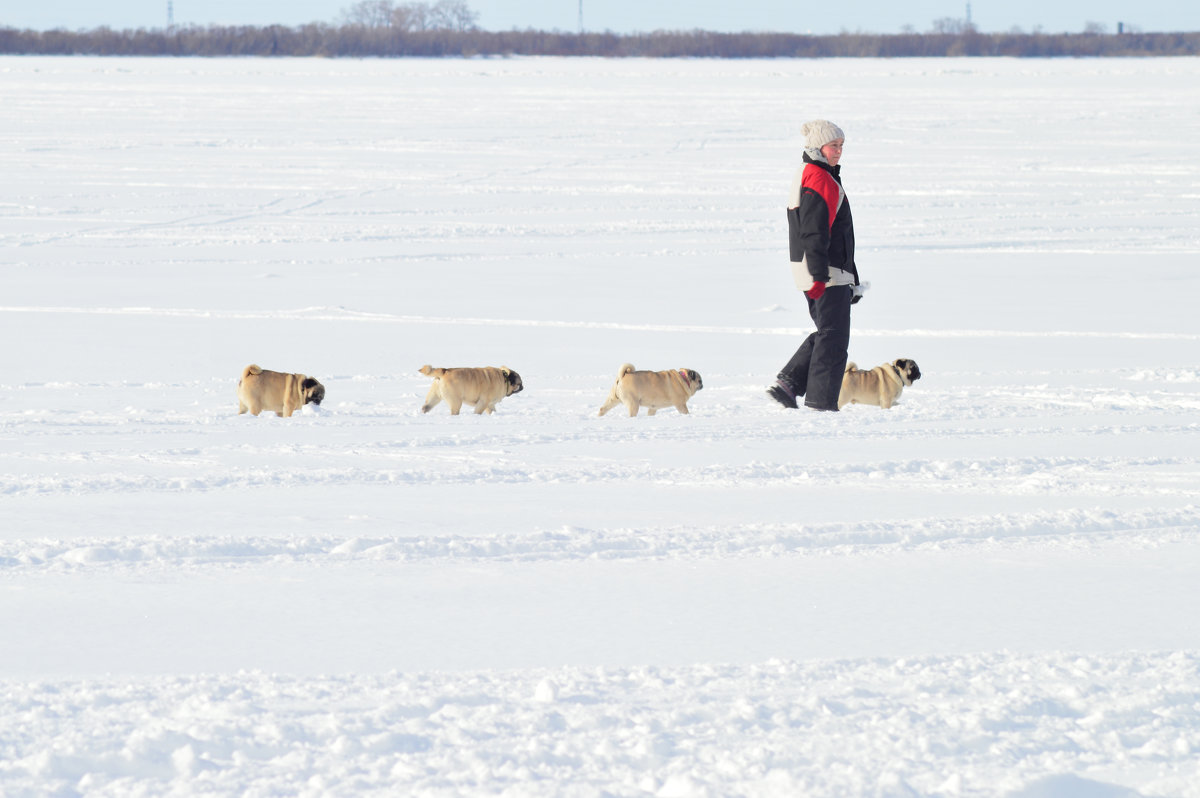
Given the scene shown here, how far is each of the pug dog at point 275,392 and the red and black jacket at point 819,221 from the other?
218 cm

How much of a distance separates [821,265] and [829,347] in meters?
0.40

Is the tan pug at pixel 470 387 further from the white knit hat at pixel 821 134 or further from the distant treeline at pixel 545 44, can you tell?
the distant treeline at pixel 545 44

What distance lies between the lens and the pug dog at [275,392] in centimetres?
601

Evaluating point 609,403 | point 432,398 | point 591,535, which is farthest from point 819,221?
point 591,535

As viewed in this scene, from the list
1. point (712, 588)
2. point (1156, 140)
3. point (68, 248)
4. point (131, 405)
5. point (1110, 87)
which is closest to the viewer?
point (712, 588)

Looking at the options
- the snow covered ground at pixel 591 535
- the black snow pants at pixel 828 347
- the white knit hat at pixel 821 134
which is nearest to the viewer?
the snow covered ground at pixel 591 535

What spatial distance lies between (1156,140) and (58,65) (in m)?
38.1

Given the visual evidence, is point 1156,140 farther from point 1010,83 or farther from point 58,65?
point 58,65

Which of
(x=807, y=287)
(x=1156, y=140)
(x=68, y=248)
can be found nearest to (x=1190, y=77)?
(x=1156, y=140)

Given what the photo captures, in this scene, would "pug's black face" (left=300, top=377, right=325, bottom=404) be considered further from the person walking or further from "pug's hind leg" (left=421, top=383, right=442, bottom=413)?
the person walking

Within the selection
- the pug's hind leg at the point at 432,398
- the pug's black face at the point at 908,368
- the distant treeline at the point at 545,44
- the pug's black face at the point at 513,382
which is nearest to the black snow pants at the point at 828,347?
the pug's black face at the point at 908,368

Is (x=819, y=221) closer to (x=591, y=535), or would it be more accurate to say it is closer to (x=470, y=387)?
(x=470, y=387)

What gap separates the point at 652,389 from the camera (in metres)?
6.07

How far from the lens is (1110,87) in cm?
3644
